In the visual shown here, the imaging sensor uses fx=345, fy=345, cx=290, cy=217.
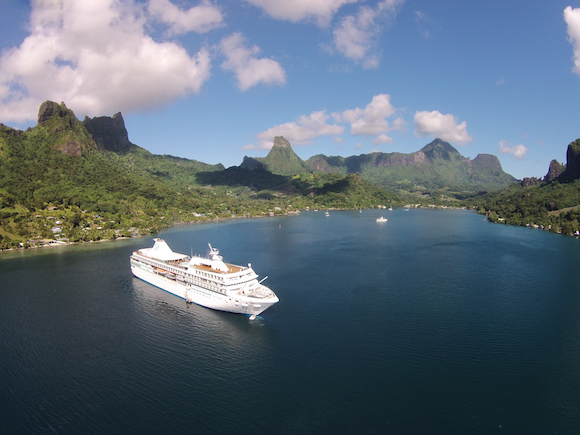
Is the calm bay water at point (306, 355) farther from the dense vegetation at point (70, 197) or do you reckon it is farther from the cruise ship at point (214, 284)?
the dense vegetation at point (70, 197)

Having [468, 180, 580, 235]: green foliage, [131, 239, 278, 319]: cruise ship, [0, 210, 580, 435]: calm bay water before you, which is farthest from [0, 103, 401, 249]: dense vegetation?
[468, 180, 580, 235]: green foliage

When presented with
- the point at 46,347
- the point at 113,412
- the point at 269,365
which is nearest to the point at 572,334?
the point at 269,365

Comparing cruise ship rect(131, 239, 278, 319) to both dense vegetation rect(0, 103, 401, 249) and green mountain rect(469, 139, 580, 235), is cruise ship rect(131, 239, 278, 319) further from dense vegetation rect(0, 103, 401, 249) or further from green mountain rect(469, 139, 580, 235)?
green mountain rect(469, 139, 580, 235)

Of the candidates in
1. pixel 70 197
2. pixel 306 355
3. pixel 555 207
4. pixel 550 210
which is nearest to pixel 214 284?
pixel 306 355

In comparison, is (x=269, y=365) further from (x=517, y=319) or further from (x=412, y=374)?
(x=517, y=319)

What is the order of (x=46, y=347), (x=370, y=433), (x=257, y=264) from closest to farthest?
(x=370, y=433) < (x=46, y=347) < (x=257, y=264)

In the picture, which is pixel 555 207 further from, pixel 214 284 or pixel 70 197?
pixel 70 197
